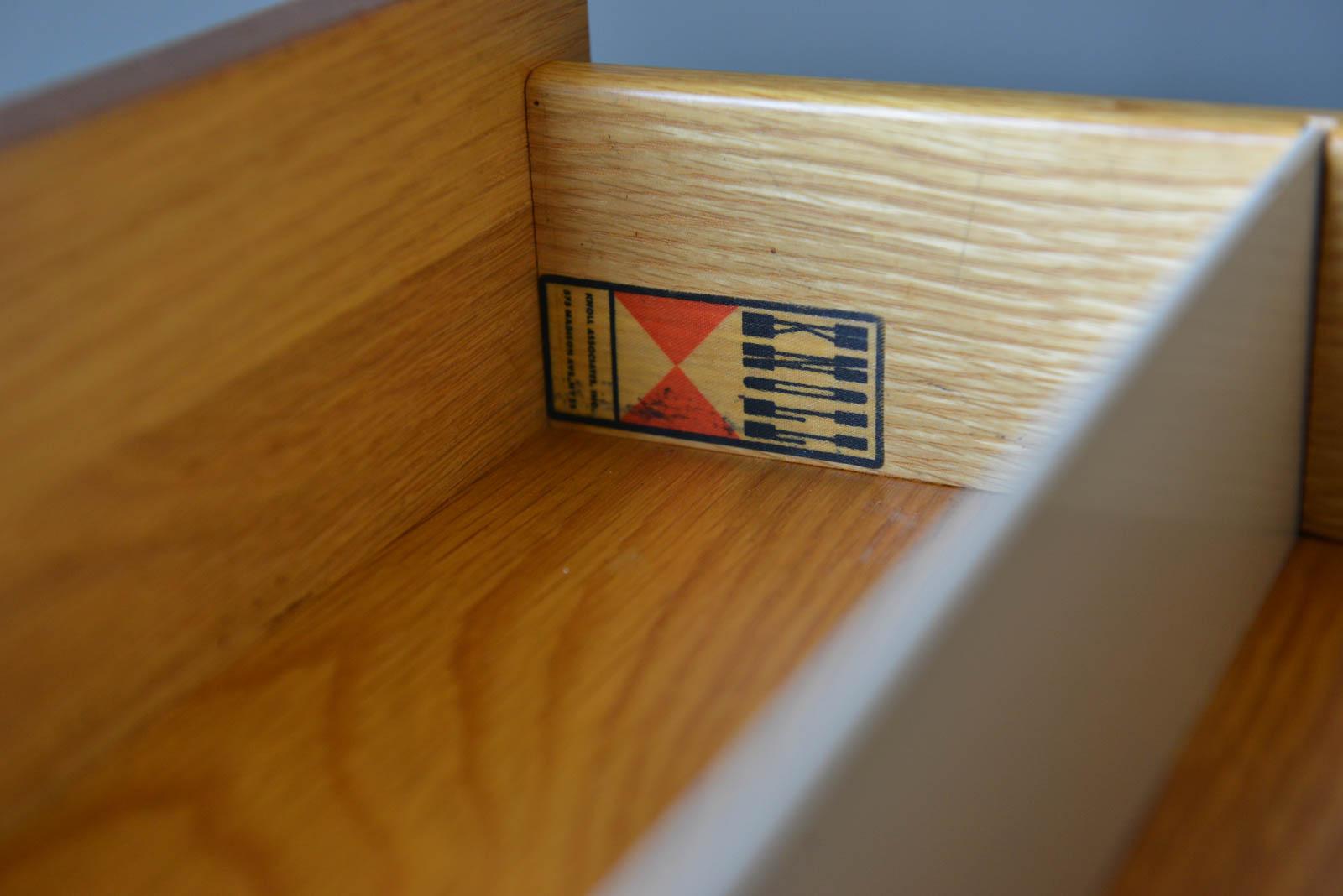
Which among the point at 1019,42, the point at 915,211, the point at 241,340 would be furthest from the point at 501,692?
the point at 1019,42

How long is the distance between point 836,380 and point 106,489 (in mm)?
390

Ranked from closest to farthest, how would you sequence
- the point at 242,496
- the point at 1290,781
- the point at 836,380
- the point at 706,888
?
the point at 706,888 < the point at 1290,781 < the point at 242,496 < the point at 836,380

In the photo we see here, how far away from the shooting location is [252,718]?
2.16 feet

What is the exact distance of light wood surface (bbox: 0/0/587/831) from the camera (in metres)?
0.57

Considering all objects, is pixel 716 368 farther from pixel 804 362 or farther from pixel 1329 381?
pixel 1329 381

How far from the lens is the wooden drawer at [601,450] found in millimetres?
493

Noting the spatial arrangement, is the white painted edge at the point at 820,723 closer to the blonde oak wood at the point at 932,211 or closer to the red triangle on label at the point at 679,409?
the blonde oak wood at the point at 932,211

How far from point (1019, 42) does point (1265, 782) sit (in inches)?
24.9

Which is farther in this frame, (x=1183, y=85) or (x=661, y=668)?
(x=1183, y=85)

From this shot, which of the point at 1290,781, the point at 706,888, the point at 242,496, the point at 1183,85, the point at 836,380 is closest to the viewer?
the point at 706,888

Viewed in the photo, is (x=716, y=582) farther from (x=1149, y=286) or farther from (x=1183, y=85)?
(x=1183, y=85)

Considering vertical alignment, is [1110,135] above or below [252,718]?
above

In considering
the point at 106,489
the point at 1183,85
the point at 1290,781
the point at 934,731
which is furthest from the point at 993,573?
the point at 1183,85

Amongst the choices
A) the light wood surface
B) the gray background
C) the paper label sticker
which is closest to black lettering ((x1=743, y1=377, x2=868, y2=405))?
the paper label sticker
